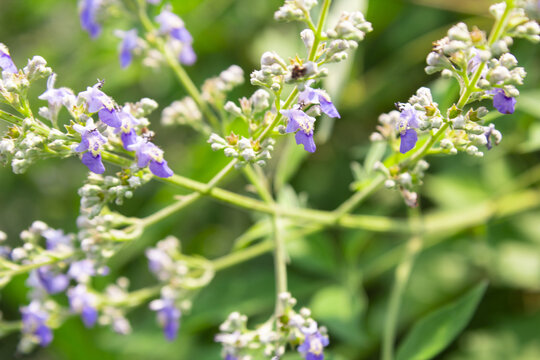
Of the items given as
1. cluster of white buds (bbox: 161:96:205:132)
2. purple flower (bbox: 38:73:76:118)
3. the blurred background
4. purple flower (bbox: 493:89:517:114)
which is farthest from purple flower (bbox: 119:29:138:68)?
purple flower (bbox: 493:89:517:114)

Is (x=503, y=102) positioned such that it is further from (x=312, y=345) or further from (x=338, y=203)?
(x=338, y=203)

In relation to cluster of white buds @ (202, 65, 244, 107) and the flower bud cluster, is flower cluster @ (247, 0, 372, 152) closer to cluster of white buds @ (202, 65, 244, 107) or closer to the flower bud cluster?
the flower bud cluster

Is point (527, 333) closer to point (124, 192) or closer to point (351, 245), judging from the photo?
point (351, 245)

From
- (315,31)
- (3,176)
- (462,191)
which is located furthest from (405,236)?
(3,176)

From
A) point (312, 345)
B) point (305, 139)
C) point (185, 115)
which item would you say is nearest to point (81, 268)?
point (185, 115)

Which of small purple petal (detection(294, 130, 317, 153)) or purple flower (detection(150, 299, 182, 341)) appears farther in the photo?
purple flower (detection(150, 299, 182, 341))

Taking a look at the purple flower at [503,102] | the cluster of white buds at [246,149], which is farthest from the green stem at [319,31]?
the purple flower at [503,102]
